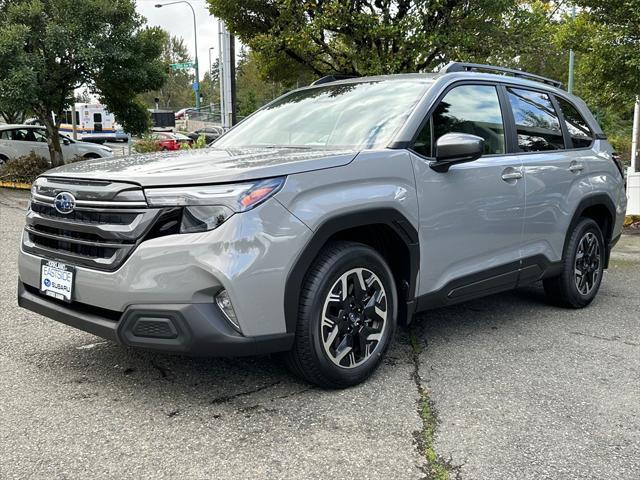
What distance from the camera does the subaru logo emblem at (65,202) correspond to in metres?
3.09

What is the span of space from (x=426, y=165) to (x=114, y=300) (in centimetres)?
190

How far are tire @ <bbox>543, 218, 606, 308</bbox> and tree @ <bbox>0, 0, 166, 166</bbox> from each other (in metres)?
11.6

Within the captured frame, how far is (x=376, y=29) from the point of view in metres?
10.8

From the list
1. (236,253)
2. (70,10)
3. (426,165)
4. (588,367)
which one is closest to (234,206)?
(236,253)

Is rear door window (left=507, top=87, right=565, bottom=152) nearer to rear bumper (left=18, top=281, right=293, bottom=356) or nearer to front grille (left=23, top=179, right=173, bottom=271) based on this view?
rear bumper (left=18, top=281, right=293, bottom=356)

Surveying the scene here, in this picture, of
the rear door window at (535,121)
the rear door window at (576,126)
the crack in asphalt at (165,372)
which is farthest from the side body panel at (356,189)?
the rear door window at (576,126)

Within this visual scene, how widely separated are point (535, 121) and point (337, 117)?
1.70 metres

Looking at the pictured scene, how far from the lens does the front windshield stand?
3795 mm

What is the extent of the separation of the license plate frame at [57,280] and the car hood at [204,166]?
462 mm

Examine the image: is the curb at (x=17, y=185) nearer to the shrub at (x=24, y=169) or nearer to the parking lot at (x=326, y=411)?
the shrub at (x=24, y=169)

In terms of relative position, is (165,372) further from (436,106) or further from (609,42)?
(609,42)

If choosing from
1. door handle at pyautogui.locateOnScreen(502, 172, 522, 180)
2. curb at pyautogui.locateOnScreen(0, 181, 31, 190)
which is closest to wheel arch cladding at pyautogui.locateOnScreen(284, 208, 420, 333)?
door handle at pyautogui.locateOnScreen(502, 172, 522, 180)

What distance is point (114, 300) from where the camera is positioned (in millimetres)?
2918

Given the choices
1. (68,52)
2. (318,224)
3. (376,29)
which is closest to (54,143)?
(68,52)
